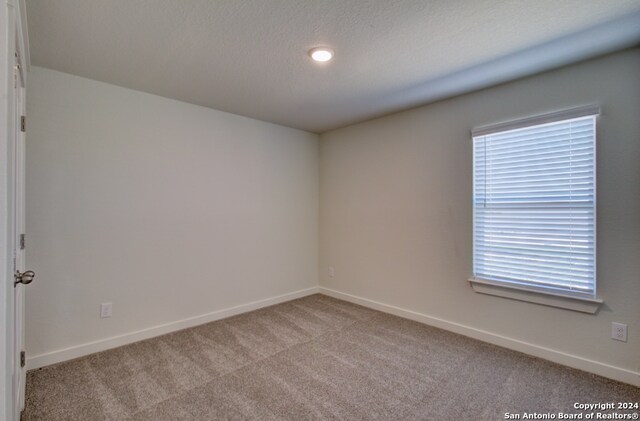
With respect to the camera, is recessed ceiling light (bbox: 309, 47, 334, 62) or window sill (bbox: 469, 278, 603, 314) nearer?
recessed ceiling light (bbox: 309, 47, 334, 62)

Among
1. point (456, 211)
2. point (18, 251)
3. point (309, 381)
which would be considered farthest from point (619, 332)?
point (18, 251)

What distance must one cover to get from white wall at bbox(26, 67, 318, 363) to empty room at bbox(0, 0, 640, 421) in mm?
19

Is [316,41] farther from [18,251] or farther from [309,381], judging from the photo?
[309,381]

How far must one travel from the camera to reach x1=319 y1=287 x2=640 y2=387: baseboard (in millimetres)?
2211

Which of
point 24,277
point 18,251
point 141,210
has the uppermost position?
point 141,210

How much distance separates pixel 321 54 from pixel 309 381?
238 cm

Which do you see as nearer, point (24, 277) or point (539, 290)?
point (24, 277)

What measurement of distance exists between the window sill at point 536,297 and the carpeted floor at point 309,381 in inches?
18.8

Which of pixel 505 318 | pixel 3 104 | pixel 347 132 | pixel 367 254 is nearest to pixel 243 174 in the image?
pixel 347 132

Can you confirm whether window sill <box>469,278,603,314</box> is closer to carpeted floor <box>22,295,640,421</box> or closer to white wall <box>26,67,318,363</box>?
carpeted floor <box>22,295,640,421</box>

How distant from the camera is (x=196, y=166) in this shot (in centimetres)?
327

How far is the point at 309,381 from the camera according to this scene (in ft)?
7.29

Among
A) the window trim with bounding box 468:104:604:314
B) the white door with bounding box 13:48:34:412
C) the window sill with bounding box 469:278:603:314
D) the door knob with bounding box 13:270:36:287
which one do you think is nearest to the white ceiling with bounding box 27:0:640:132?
the window trim with bounding box 468:104:604:314

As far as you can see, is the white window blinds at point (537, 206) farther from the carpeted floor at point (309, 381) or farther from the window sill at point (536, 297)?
the carpeted floor at point (309, 381)
